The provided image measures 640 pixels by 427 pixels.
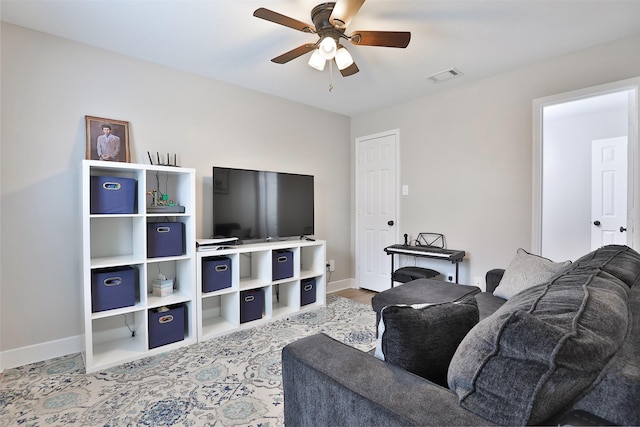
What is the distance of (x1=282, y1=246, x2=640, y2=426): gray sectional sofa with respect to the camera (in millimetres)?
647

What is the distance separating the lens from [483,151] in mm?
3320

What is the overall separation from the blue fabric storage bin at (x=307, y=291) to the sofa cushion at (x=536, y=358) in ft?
9.06

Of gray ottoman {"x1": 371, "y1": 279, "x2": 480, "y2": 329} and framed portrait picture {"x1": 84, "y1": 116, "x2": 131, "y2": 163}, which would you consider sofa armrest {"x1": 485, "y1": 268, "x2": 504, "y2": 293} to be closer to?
gray ottoman {"x1": 371, "y1": 279, "x2": 480, "y2": 329}

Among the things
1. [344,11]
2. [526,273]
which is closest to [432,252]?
[526,273]

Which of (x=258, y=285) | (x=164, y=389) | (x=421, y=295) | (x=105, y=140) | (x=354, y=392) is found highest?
(x=105, y=140)

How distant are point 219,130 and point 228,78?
0.53 m

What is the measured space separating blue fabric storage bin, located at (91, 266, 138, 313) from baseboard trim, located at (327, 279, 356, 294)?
→ 96.3 inches

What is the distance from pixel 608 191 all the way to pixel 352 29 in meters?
4.02

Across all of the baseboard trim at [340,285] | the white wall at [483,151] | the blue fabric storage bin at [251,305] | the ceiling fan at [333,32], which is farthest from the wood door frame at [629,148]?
the blue fabric storage bin at [251,305]

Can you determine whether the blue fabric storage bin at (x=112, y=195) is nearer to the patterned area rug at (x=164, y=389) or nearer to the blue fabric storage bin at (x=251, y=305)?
the patterned area rug at (x=164, y=389)

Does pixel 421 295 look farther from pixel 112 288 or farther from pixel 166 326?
pixel 112 288

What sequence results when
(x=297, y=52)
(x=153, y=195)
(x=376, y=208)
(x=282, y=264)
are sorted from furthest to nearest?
(x=376, y=208), (x=282, y=264), (x=153, y=195), (x=297, y=52)

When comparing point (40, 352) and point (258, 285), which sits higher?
point (258, 285)

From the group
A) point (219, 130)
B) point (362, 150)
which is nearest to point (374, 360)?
point (219, 130)
